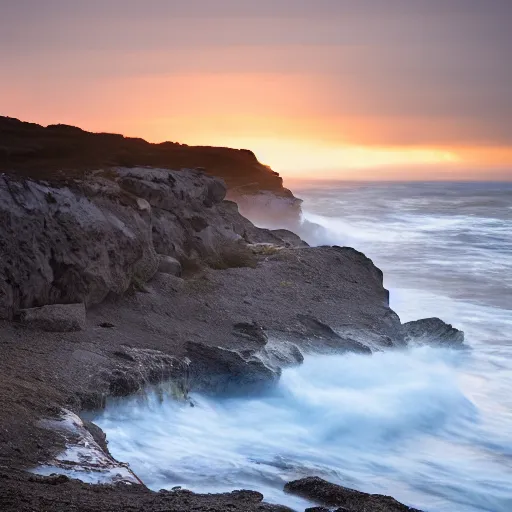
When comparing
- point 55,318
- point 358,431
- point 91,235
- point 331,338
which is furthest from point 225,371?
point 91,235

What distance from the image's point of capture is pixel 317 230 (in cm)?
3984

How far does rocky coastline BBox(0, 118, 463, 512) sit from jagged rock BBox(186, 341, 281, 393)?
0.9 inches

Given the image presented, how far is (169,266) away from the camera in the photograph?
16.6 meters

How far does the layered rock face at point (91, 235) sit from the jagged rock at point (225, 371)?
7.47 feet

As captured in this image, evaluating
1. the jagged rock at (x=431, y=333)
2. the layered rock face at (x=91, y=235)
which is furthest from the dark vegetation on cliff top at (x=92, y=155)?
the jagged rock at (x=431, y=333)

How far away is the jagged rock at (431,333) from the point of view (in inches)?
694

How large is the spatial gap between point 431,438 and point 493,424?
1722 mm

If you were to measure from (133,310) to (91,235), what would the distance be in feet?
5.02

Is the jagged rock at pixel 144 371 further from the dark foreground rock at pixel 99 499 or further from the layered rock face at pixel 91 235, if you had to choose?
the dark foreground rock at pixel 99 499

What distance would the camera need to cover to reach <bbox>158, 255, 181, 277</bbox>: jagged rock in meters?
16.5

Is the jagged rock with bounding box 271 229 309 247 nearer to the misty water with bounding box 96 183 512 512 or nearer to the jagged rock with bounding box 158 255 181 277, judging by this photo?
the misty water with bounding box 96 183 512 512

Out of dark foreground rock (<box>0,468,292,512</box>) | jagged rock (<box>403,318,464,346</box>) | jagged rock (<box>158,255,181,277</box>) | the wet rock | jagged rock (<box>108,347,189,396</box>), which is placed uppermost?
jagged rock (<box>158,255,181,277</box>)

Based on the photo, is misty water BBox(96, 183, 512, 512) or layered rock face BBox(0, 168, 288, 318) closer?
misty water BBox(96, 183, 512, 512)

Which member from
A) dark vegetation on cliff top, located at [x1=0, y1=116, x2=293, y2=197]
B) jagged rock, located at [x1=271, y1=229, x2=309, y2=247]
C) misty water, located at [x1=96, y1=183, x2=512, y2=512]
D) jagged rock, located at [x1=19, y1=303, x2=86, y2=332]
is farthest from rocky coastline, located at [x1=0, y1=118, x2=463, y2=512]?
jagged rock, located at [x1=271, y1=229, x2=309, y2=247]
